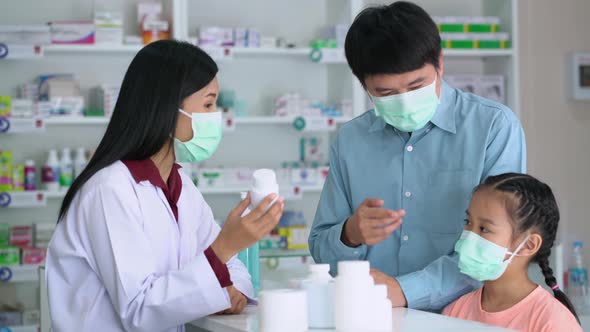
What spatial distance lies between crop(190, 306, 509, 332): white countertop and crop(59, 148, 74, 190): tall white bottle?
113 inches

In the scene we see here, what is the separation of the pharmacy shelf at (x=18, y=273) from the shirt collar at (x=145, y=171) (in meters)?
2.77

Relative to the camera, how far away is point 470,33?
541cm

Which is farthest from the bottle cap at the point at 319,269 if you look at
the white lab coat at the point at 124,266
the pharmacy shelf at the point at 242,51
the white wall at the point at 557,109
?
the white wall at the point at 557,109

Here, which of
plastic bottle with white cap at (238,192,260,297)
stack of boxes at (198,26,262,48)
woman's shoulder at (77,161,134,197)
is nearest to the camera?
woman's shoulder at (77,161,134,197)

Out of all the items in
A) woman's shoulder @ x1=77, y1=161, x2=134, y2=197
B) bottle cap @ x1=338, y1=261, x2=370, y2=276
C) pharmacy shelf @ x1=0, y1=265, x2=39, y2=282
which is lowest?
pharmacy shelf @ x1=0, y1=265, x2=39, y2=282

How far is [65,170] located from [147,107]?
2.81 meters

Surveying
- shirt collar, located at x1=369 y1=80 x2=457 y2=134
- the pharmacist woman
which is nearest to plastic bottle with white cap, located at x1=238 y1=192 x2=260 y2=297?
the pharmacist woman

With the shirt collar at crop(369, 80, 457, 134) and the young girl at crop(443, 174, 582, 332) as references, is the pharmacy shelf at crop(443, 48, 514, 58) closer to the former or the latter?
the shirt collar at crop(369, 80, 457, 134)

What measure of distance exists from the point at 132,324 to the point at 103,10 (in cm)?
341

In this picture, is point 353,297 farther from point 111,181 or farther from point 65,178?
point 65,178

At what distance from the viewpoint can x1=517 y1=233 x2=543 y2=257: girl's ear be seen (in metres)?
2.26

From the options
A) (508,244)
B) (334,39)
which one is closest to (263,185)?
(508,244)

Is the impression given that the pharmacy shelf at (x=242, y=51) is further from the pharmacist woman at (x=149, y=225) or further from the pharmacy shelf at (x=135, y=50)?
the pharmacist woman at (x=149, y=225)

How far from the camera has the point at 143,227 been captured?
2.22m
